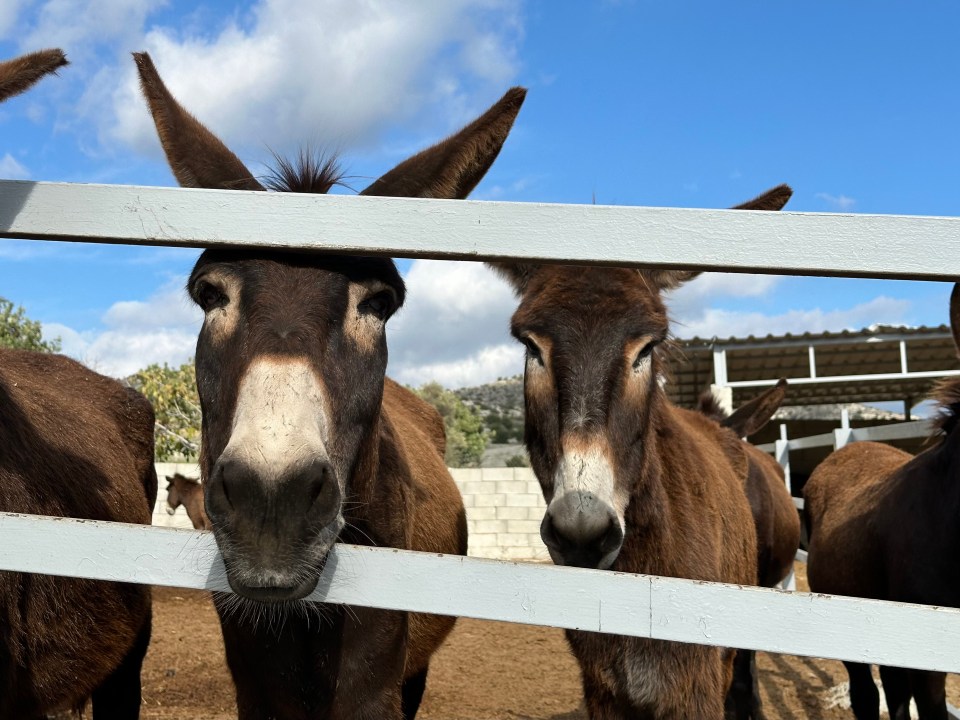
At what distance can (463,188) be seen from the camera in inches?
92.8

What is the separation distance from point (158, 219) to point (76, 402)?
2.93 m

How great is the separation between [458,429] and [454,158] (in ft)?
126

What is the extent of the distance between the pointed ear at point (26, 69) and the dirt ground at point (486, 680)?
5207 mm

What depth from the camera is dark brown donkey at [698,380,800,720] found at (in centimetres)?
640

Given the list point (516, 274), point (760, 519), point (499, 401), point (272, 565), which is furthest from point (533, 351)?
point (499, 401)

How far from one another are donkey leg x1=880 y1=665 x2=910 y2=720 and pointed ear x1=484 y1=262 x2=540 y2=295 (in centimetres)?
340

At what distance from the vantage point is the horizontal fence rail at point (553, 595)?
1.44 meters

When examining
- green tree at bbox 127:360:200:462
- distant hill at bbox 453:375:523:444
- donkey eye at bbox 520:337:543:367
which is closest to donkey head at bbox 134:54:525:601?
donkey eye at bbox 520:337:543:367

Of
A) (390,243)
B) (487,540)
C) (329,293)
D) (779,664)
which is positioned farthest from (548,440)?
(487,540)

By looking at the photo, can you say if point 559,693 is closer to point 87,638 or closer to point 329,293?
point 87,638

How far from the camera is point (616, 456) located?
2814 mm

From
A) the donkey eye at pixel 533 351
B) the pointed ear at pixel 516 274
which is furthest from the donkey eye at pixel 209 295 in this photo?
the pointed ear at pixel 516 274

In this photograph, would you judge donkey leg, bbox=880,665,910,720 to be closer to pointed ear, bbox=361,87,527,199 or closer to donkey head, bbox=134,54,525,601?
donkey head, bbox=134,54,525,601

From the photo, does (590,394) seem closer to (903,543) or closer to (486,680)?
(903,543)
